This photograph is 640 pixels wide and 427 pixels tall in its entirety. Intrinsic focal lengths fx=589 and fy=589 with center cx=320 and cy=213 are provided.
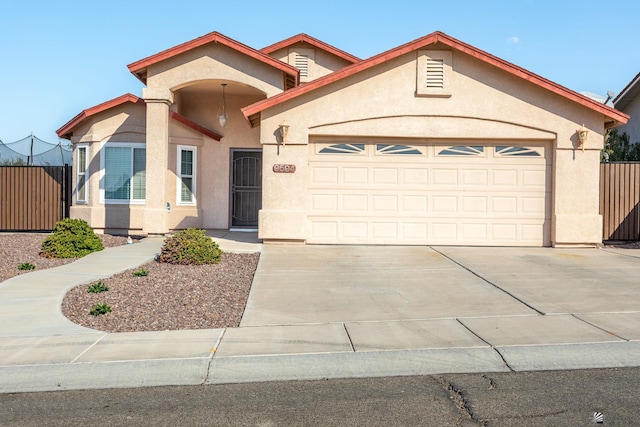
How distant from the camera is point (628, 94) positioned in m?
20.7

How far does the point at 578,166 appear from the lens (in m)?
13.5

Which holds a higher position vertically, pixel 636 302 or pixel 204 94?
pixel 204 94

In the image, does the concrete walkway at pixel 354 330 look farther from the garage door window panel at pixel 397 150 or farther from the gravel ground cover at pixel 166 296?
the garage door window panel at pixel 397 150

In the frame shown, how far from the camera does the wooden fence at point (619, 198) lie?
14.5 meters

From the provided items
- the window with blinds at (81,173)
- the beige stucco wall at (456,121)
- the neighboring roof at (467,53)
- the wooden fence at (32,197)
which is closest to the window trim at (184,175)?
the window with blinds at (81,173)

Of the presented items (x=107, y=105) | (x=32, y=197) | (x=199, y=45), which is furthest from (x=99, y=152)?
(x=199, y=45)

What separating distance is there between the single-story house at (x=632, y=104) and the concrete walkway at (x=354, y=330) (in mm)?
11507

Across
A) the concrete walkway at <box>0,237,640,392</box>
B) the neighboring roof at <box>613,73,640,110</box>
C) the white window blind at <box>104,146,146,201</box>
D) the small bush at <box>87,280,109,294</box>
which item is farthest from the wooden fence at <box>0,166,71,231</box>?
the neighboring roof at <box>613,73,640,110</box>

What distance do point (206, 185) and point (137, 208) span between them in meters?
2.11

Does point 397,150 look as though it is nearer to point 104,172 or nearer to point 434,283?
point 434,283

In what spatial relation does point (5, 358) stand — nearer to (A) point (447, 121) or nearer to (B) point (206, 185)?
(A) point (447, 121)

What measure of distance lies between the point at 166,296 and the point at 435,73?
27.2 feet

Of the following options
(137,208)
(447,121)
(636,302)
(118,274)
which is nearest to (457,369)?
(636,302)

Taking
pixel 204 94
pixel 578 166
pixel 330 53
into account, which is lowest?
pixel 578 166
